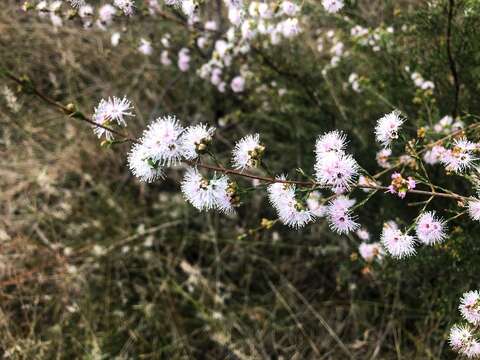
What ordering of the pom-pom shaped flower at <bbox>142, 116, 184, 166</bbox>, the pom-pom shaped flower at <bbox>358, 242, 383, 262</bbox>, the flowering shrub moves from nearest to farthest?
the pom-pom shaped flower at <bbox>142, 116, 184, 166</bbox> < the flowering shrub < the pom-pom shaped flower at <bbox>358, 242, 383, 262</bbox>

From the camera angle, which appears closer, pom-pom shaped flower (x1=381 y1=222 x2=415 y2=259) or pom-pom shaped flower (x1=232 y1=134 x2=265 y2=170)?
pom-pom shaped flower (x1=232 y1=134 x2=265 y2=170)

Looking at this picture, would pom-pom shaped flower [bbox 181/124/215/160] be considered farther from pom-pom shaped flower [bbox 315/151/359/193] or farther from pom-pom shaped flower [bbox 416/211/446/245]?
pom-pom shaped flower [bbox 416/211/446/245]

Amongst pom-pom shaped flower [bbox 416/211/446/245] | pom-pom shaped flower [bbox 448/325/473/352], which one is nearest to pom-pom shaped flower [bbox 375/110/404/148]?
pom-pom shaped flower [bbox 416/211/446/245]

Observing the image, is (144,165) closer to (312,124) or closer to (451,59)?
(451,59)

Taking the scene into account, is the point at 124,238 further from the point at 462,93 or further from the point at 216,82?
the point at 462,93

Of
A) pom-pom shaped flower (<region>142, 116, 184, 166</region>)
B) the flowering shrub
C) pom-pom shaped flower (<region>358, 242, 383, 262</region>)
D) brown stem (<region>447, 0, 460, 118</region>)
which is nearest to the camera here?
pom-pom shaped flower (<region>142, 116, 184, 166</region>)

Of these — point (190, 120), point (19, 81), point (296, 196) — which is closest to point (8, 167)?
point (190, 120)
